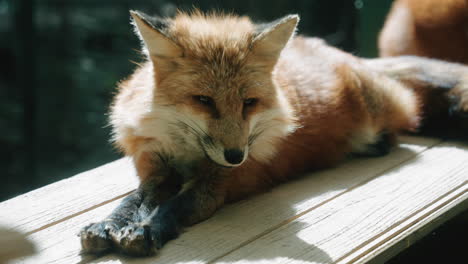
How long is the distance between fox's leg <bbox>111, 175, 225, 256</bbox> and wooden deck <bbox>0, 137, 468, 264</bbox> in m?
0.04

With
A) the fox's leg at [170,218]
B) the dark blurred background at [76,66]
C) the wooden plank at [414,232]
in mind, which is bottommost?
the wooden plank at [414,232]

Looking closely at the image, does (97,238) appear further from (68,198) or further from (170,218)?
(68,198)

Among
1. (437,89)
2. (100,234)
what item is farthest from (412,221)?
(437,89)

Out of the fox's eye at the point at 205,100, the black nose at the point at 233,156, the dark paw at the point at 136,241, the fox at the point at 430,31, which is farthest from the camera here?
the fox at the point at 430,31

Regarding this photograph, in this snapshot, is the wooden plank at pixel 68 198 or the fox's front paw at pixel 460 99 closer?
the wooden plank at pixel 68 198

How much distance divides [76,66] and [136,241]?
17.8 feet

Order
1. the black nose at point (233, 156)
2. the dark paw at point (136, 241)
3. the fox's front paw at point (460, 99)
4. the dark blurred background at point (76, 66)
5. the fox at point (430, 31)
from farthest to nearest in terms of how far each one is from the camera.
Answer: the dark blurred background at point (76, 66) < the fox at point (430, 31) < the fox's front paw at point (460, 99) < the black nose at point (233, 156) < the dark paw at point (136, 241)

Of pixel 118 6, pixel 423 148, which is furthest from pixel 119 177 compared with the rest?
pixel 118 6

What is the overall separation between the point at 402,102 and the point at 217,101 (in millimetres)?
1519

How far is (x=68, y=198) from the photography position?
2.42 meters

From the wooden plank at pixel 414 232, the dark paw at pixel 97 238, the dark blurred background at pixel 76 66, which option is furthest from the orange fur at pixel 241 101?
the dark blurred background at pixel 76 66

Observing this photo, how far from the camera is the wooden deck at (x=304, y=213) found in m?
1.84

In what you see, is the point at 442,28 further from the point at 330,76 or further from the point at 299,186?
the point at 299,186

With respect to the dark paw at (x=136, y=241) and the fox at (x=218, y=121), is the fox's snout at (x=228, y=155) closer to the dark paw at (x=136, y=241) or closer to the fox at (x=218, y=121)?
the fox at (x=218, y=121)
